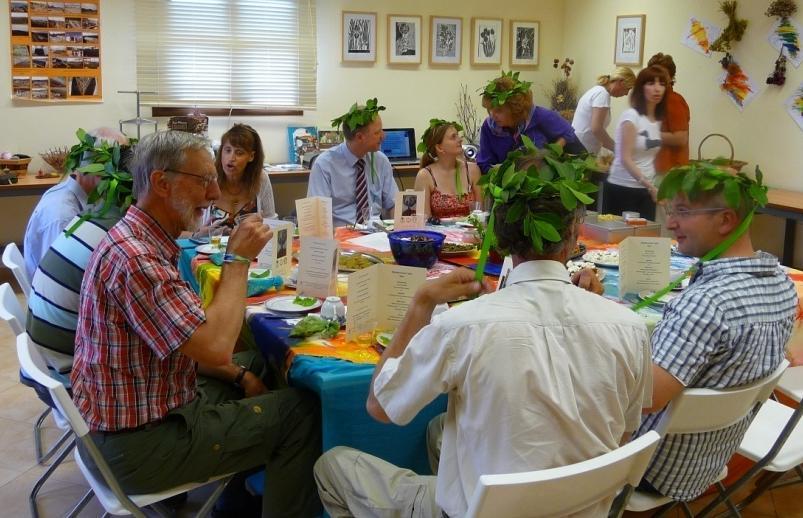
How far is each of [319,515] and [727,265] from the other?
3.95 ft

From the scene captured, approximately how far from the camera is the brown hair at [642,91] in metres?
4.80

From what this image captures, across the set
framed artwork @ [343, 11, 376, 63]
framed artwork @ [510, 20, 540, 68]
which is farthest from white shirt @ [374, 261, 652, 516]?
framed artwork @ [510, 20, 540, 68]

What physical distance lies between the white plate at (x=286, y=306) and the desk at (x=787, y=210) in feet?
9.62

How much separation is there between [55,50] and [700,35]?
15.7 feet

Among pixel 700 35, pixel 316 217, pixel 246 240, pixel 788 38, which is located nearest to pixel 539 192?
pixel 246 240

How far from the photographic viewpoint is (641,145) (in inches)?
193

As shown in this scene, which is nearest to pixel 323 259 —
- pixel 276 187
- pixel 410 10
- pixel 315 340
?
pixel 315 340

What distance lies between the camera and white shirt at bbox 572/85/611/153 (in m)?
5.79

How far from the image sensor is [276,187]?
640cm

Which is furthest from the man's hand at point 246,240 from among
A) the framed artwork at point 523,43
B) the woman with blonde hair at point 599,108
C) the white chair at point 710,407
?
the framed artwork at point 523,43

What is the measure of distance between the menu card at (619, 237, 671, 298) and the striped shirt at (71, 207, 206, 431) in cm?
141

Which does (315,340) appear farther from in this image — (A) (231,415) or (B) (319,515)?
(B) (319,515)

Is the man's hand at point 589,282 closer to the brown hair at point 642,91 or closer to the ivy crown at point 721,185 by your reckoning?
the ivy crown at point 721,185

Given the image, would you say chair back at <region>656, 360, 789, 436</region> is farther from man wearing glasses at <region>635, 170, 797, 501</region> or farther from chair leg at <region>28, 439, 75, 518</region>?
chair leg at <region>28, 439, 75, 518</region>
